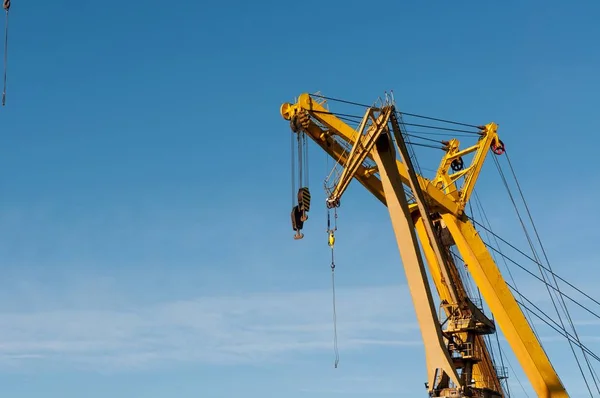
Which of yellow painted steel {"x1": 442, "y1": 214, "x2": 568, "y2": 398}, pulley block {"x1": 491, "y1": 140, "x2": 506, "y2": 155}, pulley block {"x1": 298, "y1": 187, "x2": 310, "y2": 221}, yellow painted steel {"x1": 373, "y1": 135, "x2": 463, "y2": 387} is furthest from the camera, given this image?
pulley block {"x1": 491, "y1": 140, "x2": 506, "y2": 155}

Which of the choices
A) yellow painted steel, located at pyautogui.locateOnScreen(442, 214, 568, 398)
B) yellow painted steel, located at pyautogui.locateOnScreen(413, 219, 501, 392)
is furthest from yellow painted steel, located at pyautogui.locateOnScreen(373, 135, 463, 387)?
yellow painted steel, located at pyautogui.locateOnScreen(442, 214, 568, 398)

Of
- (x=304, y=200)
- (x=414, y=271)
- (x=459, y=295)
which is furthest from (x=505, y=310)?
(x=304, y=200)

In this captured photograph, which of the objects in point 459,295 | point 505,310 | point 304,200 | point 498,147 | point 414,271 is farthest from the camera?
point 498,147

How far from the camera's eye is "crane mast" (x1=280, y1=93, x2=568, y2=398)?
3141 cm

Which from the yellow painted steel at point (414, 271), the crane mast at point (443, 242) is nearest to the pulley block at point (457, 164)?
the crane mast at point (443, 242)

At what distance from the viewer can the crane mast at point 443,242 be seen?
31.4m

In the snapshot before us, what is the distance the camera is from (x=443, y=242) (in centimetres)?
4122

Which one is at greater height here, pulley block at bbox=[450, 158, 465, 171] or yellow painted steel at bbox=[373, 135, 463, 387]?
pulley block at bbox=[450, 158, 465, 171]

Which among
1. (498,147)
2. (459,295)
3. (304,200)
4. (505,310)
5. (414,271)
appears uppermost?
(498,147)

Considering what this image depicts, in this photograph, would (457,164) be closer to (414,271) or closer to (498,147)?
(498,147)

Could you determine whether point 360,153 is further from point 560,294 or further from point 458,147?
point 560,294

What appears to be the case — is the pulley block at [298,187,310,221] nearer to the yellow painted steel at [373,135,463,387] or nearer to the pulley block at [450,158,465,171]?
the yellow painted steel at [373,135,463,387]

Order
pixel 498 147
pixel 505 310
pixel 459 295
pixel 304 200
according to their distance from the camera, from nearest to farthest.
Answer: pixel 304 200 → pixel 459 295 → pixel 505 310 → pixel 498 147

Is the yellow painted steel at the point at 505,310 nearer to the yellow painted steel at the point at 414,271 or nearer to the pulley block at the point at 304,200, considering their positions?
the yellow painted steel at the point at 414,271
